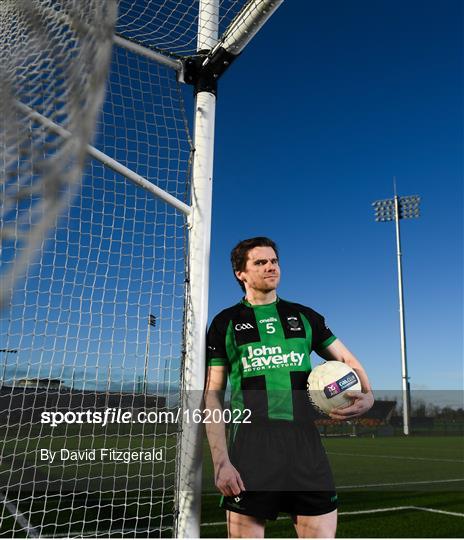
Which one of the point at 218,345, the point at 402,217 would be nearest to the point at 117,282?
the point at 218,345

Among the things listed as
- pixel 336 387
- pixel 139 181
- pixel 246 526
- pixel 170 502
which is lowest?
pixel 170 502

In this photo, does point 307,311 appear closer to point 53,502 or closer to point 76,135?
point 76,135

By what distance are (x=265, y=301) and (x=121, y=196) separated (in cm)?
172

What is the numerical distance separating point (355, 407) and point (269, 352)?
534mm

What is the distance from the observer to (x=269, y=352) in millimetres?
3055

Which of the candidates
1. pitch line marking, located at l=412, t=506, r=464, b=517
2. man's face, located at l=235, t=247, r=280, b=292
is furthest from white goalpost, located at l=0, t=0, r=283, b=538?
pitch line marking, located at l=412, t=506, r=464, b=517

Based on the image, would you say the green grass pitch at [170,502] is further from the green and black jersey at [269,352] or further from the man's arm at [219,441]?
the green and black jersey at [269,352]

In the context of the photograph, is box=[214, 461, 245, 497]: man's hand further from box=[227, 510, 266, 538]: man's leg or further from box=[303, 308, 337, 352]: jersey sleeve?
box=[303, 308, 337, 352]: jersey sleeve

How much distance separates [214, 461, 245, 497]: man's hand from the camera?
282 centimetres

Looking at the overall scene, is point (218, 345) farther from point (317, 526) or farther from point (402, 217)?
point (402, 217)

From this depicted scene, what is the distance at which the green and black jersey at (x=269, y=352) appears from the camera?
2.97m

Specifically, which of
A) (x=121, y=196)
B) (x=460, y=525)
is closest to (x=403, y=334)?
(x=460, y=525)

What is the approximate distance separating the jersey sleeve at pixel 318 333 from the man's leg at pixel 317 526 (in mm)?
897

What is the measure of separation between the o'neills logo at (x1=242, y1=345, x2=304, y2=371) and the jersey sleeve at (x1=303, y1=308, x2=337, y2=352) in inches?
8.8
